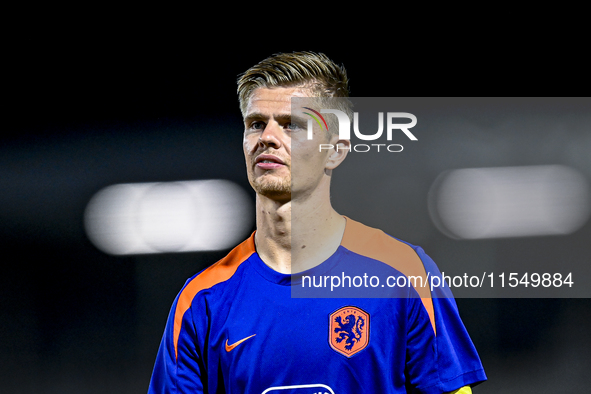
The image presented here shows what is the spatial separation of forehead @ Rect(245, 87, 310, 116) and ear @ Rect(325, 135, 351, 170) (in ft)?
0.48

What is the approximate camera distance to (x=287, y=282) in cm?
130

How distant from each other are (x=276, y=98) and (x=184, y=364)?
72cm

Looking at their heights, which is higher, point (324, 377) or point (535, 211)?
point (535, 211)

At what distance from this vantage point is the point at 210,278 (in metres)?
1.37

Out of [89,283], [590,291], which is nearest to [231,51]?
[89,283]

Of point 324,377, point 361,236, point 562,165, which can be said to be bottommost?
point 324,377

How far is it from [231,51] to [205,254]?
0.69 m

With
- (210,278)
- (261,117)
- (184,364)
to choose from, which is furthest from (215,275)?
(261,117)

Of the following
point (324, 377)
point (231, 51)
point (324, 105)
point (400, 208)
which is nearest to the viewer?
point (324, 377)

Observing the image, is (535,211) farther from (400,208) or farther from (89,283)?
→ (89,283)

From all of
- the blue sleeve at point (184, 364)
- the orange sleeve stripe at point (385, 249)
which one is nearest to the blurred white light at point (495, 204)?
the orange sleeve stripe at point (385, 249)

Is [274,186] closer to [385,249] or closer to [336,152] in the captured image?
[336,152]

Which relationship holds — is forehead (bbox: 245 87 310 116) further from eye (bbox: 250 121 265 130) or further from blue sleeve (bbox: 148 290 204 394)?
blue sleeve (bbox: 148 290 204 394)

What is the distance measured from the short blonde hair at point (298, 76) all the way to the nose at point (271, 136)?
0.36 feet
